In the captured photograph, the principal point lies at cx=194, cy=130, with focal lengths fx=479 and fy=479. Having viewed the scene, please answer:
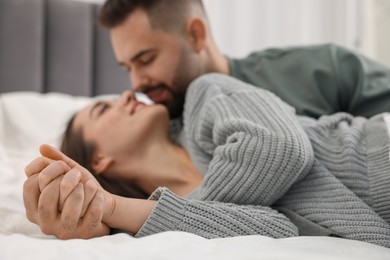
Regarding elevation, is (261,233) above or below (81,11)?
below

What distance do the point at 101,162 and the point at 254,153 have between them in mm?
485

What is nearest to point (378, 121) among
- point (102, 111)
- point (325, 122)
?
point (325, 122)

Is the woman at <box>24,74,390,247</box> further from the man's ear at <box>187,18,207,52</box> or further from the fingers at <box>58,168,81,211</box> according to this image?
the man's ear at <box>187,18,207,52</box>

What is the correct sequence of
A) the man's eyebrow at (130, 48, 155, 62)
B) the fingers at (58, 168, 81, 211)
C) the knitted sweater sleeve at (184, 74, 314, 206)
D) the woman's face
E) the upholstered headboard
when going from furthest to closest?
1. the upholstered headboard
2. the man's eyebrow at (130, 48, 155, 62)
3. the woman's face
4. the knitted sweater sleeve at (184, 74, 314, 206)
5. the fingers at (58, 168, 81, 211)

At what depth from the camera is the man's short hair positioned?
4.99ft

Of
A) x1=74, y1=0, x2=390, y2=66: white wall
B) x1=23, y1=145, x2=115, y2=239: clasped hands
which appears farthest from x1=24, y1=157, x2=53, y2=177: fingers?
x1=74, y1=0, x2=390, y2=66: white wall

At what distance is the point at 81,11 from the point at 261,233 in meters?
Result: 1.56

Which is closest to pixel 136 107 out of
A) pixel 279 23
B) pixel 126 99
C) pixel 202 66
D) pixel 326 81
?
pixel 126 99

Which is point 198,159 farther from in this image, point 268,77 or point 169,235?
point 268,77

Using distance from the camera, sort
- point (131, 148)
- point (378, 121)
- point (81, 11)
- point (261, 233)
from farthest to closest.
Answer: point (81, 11) → point (131, 148) → point (378, 121) → point (261, 233)

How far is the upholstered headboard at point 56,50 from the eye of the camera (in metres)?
1.89

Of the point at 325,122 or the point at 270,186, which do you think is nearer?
the point at 270,186

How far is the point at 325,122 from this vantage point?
3.31 feet

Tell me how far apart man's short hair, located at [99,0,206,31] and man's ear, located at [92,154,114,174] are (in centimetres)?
51
